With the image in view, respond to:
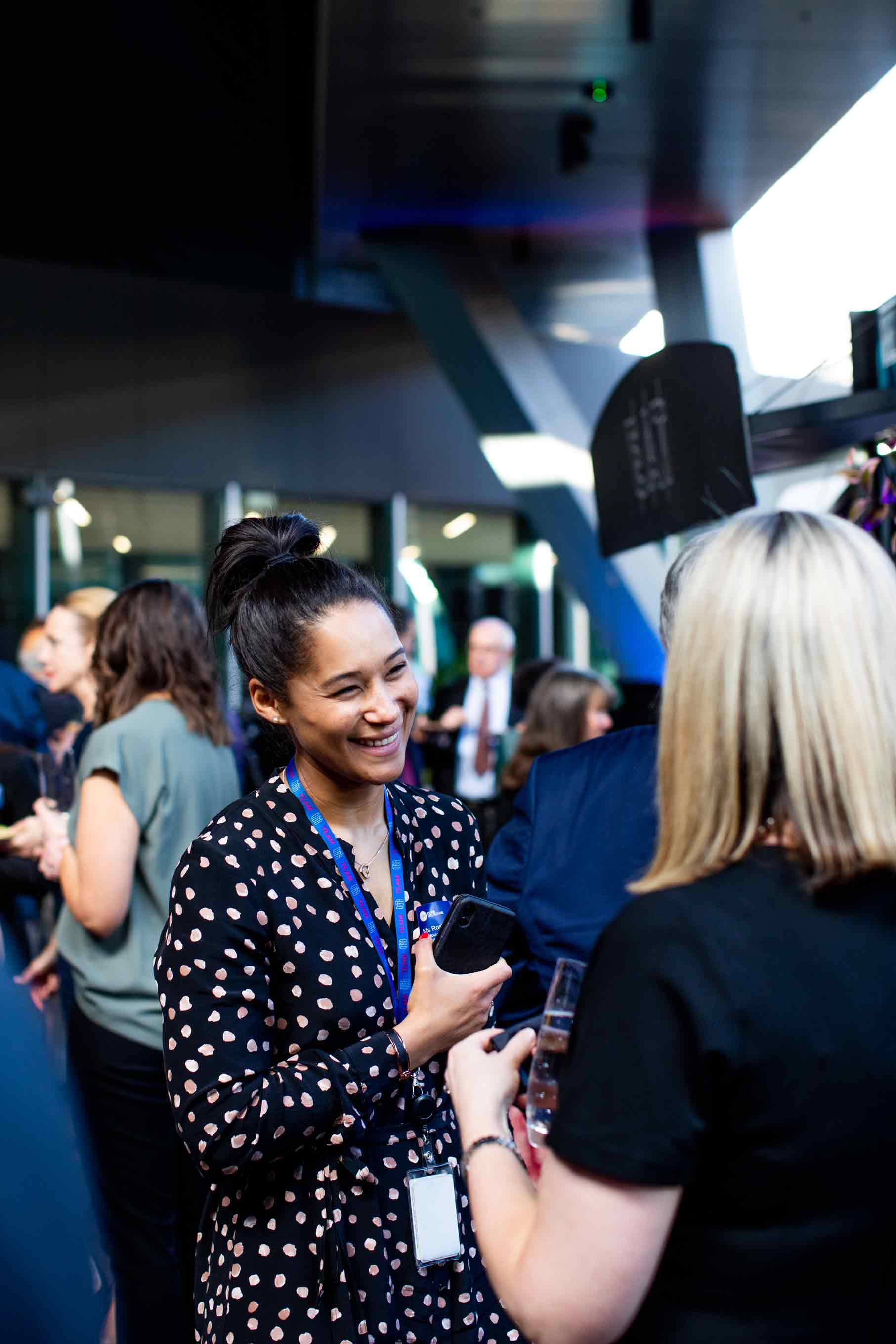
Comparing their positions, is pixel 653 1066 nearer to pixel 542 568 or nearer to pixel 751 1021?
pixel 751 1021

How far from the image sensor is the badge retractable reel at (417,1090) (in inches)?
57.1

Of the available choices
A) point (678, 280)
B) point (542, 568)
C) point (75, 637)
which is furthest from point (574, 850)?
point (542, 568)

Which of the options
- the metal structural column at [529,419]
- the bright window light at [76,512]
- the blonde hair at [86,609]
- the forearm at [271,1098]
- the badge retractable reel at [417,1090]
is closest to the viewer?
the forearm at [271,1098]

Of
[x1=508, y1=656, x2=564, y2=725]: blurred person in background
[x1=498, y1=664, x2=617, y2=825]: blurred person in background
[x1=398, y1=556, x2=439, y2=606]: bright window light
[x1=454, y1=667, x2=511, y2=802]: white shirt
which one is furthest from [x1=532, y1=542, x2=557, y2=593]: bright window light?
[x1=498, y1=664, x2=617, y2=825]: blurred person in background

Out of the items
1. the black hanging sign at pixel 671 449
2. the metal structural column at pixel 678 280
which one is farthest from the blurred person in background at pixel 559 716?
the metal structural column at pixel 678 280

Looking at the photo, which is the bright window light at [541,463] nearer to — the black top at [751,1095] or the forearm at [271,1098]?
the forearm at [271,1098]

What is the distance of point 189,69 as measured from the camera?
6.71 metres

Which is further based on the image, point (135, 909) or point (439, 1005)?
point (135, 909)

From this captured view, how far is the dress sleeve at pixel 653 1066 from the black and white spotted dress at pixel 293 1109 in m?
0.56

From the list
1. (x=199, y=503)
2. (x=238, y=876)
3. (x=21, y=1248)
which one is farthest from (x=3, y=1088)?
(x=199, y=503)

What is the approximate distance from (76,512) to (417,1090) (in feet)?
29.9

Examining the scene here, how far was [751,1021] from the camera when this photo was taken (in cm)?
88

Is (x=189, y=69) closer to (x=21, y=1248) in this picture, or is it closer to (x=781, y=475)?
(x=781, y=475)

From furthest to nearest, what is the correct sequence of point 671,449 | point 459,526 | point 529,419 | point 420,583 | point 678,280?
1. point 459,526
2. point 420,583
3. point 529,419
4. point 678,280
5. point 671,449
